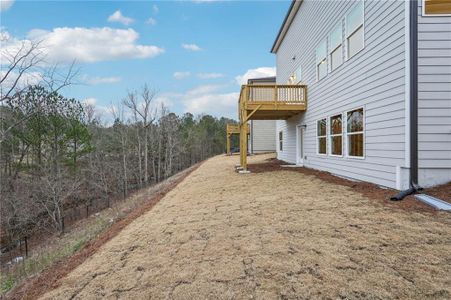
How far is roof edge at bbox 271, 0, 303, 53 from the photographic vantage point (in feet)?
44.0

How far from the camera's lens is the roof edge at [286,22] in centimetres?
1340

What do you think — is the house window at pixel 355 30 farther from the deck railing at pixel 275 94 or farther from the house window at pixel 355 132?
the deck railing at pixel 275 94

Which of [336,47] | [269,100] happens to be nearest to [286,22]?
[269,100]

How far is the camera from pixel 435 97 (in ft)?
18.4

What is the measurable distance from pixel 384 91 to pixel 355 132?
1.73 meters

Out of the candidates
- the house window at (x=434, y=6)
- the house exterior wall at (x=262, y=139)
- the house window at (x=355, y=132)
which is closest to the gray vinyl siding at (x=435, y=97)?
the house window at (x=434, y=6)

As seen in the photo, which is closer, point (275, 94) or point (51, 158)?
point (275, 94)

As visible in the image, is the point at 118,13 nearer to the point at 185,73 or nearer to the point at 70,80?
the point at 70,80

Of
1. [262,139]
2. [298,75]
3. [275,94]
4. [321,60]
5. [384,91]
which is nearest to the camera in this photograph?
[384,91]

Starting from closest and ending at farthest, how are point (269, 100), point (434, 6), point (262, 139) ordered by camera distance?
point (434, 6) < point (269, 100) < point (262, 139)

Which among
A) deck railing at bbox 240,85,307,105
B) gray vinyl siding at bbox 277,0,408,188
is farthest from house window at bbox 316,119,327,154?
deck railing at bbox 240,85,307,105

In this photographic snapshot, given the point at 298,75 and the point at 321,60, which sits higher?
the point at 298,75

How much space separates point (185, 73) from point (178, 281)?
3321cm

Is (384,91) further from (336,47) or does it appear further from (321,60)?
(321,60)
